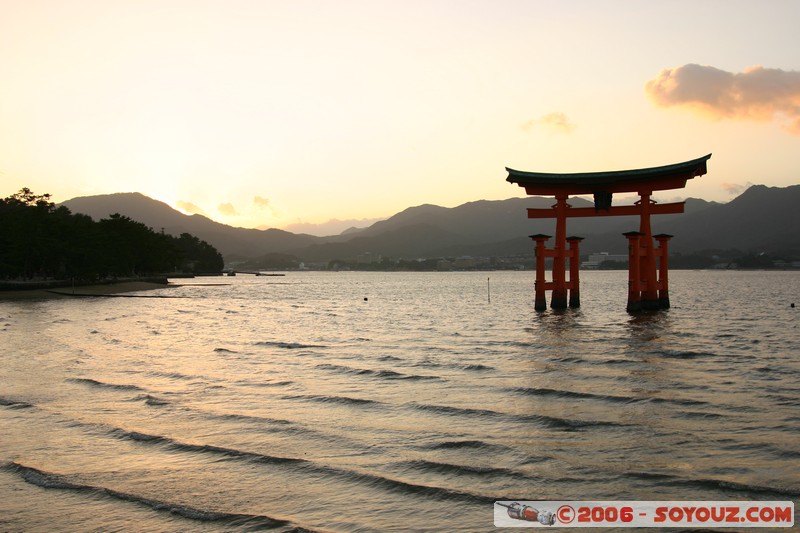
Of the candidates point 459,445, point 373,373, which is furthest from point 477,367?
point 459,445

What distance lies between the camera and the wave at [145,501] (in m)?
7.13

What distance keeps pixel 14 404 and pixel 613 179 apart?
32.1 m

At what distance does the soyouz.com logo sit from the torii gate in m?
29.8

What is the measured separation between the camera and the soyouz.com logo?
7.08 meters

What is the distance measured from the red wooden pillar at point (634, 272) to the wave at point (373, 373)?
2168cm

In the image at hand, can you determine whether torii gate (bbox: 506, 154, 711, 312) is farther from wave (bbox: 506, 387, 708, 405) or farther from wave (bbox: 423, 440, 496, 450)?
wave (bbox: 423, 440, 496, 450)

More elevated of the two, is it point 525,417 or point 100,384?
point 525,417

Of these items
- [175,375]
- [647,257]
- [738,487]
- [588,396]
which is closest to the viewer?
[738,487]

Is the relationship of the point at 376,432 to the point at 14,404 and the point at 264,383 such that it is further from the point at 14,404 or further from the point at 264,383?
the point at 14,404

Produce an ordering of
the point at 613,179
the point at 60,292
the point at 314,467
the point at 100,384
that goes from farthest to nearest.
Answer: the point at 60,292 < the point at 613,179 < the point at 100,384 < the point at 314,467

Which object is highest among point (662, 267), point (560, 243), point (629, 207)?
point (629, 207)


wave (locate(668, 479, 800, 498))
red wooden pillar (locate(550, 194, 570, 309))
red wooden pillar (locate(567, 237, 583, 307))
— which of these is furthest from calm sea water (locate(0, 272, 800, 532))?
red wooden pillar (locate(567, 237, 583, 307))

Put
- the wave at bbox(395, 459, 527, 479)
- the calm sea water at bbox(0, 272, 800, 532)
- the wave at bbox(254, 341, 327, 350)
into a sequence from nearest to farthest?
the calm sea water at bbox(0, 272, 800, 532), the wave at bbox(395, 459, 527, 479), the wave at bbox(254, 341, 327, 350)

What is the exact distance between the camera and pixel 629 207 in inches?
1578
